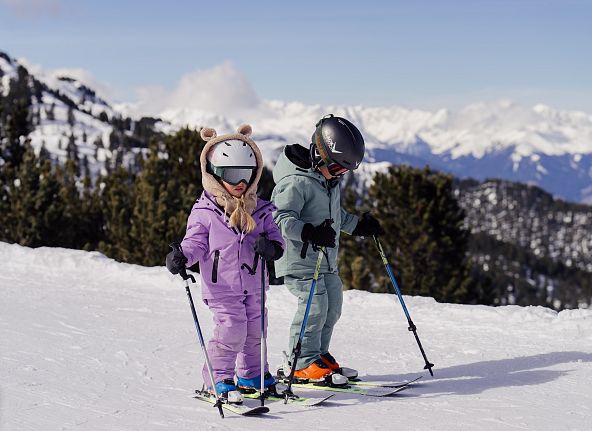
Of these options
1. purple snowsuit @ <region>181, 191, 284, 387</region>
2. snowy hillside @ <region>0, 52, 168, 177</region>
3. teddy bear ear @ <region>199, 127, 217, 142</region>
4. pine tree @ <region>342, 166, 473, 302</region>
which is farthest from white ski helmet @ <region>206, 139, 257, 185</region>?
snowy hillside @ <region>0, 52, 168, 177</region>

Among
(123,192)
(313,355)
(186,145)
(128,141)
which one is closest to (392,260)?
(186,145)

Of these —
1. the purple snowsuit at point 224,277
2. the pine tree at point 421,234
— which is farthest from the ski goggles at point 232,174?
the pine tree at point 421,234

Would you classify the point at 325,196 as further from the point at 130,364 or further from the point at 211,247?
the point at 130,364

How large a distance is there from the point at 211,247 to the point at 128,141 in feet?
412

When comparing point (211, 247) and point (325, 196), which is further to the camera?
point (325, 196)

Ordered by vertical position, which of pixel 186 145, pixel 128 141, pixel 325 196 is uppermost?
pixel 128 141

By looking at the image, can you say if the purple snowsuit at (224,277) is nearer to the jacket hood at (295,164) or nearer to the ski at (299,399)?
the ski at (299,399)

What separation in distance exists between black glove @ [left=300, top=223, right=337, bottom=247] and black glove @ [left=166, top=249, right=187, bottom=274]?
972 millimetres

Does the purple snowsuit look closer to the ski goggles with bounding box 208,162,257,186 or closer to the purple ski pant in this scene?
the purple ski pant

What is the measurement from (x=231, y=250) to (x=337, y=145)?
49.3 inches

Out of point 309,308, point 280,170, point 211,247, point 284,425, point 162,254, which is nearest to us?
point 284,425

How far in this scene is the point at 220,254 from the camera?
14.6 ft

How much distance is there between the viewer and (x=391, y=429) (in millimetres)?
4016

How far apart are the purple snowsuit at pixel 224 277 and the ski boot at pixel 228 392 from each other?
0.15ft
